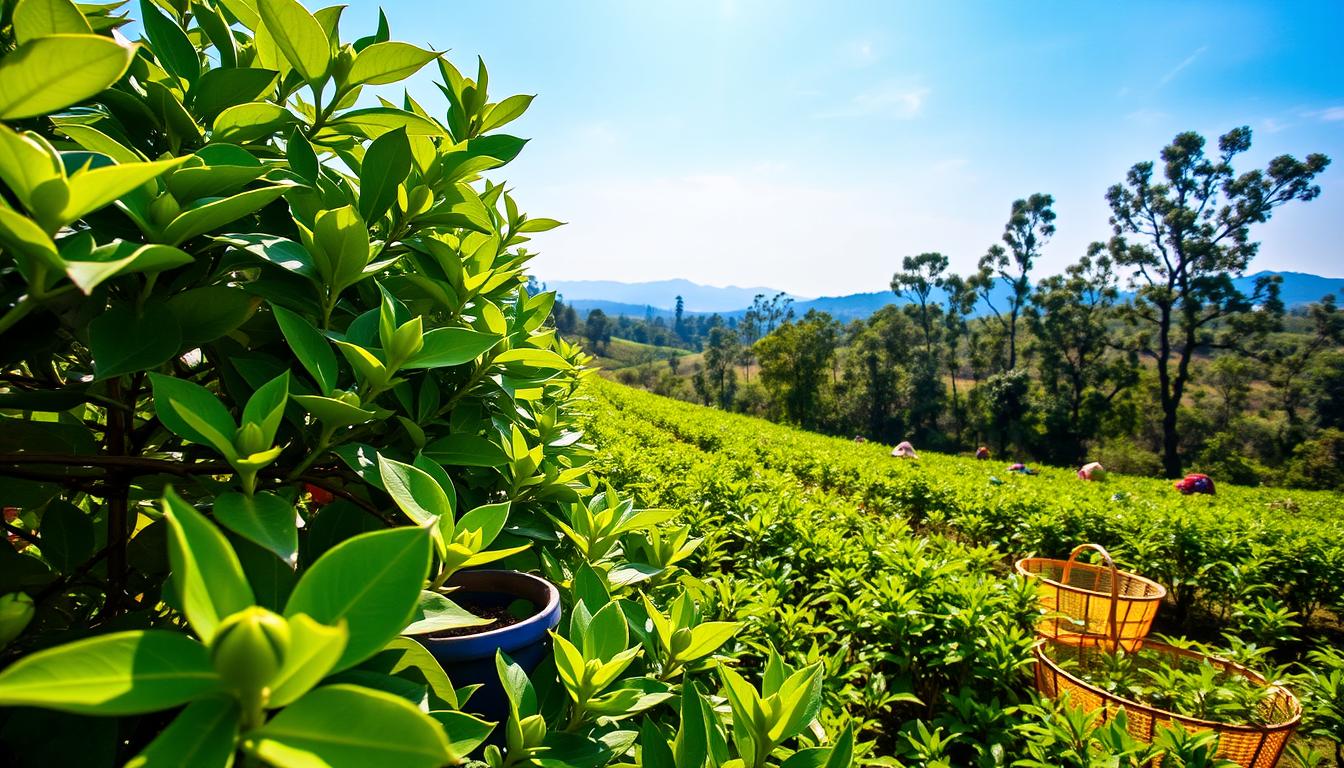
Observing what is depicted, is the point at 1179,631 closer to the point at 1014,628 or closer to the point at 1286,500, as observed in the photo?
the point at 1014,628

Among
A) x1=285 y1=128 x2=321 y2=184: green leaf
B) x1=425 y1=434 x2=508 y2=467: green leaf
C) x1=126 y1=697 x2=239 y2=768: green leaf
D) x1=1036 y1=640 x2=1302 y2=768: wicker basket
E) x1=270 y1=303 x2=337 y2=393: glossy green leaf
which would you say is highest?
x1=285 y1=128 x2=321 y2=184: green leaf

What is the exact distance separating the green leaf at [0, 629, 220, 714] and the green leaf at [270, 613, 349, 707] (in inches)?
1.4

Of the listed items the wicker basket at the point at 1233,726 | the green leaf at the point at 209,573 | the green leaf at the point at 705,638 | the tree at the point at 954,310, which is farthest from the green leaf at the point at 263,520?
the tree at the point at 954,310

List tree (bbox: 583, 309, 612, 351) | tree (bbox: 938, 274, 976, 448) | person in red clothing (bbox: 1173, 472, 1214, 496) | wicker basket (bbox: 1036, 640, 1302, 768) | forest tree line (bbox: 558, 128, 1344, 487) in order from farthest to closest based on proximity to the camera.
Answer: tree (bbox: 583, 309, 612, 351)
tree (bbox: 938, 274, 976, 448)
forest tree line (bbox: 558, 128, 1344, 487)
person in red clothing (bbox: 1173, 472, 1214, 496)
wicker basket (bbox: 1036, 640, 1302, 768)

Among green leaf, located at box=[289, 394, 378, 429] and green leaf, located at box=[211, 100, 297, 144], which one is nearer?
green leaf, located at box=[289, 394, 378, 429]

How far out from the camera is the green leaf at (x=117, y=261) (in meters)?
0.42

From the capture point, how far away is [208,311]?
70 centimetres

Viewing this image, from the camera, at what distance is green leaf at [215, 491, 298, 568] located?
1.69ft

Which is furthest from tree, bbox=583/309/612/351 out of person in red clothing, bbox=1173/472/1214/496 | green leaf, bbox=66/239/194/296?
green leaf, bbox=66/239/194/296

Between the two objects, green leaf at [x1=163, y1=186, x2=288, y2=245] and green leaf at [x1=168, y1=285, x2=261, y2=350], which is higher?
green leaf at [x1=163, y1=186, x2=288, y2=245]

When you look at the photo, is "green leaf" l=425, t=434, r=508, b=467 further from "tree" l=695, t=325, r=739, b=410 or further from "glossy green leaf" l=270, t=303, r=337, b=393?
"tree" l=695, t=325, r=739, b=410

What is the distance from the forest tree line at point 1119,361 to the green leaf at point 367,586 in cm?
3550

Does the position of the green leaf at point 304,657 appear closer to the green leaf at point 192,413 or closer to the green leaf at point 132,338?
the green leaf at point 192,413

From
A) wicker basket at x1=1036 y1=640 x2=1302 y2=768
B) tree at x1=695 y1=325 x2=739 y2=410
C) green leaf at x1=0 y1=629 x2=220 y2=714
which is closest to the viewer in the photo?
green leaf at x1=0 y1=629 x2=220 y2=714
